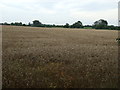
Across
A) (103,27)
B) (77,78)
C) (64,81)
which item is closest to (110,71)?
(77,78)

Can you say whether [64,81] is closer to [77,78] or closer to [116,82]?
[77,78]

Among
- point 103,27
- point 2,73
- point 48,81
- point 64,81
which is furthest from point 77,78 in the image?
point 103,27

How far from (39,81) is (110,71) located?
3.56 metres

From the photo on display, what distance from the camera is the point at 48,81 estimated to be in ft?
24.2

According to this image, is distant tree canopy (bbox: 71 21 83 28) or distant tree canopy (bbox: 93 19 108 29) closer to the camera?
distant tree canopy (bbox: 71 21 83 28)

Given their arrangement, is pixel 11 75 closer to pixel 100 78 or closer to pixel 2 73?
pixel 2 73

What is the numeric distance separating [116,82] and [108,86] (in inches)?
23.6

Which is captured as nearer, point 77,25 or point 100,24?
point 77,25

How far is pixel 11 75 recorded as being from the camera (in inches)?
314

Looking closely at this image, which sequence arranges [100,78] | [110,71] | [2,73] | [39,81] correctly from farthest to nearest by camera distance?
[110,71]
[2,73]
[100,78]
[39,81]

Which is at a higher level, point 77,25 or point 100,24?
point 100,24

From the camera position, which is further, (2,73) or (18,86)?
(2,73)

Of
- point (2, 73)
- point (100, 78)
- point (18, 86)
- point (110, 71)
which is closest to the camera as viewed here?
point (18, 86)

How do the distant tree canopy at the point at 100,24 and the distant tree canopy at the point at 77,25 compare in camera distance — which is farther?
the distant tree canopy at the point at 100,24
